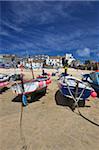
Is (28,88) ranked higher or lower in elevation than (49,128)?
higher

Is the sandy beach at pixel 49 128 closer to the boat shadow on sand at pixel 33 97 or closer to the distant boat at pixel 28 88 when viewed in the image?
the boat shadow on sand at pixel 33 97

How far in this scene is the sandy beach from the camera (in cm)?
641

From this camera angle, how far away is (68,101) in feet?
41.4

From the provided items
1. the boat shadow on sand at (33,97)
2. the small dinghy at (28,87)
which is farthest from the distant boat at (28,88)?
the boat shadow on sand at (33,97)

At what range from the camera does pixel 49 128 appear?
7.91m

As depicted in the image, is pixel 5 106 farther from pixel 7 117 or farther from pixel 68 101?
pixel 68 101

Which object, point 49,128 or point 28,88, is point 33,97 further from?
point 49,128

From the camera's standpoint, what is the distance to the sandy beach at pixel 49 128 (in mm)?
6410

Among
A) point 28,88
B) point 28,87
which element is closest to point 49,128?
point 28,88

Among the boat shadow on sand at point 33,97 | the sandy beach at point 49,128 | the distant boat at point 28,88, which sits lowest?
the sandy beach at point 49,128

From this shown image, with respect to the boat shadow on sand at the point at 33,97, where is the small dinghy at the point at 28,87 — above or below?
above

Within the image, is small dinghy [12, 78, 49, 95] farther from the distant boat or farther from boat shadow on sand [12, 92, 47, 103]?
boat shadow on sand [12, 92, 47, 103]

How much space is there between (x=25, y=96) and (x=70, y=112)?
421 cm

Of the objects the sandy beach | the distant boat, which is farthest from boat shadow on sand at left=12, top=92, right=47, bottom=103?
the sandy beach
